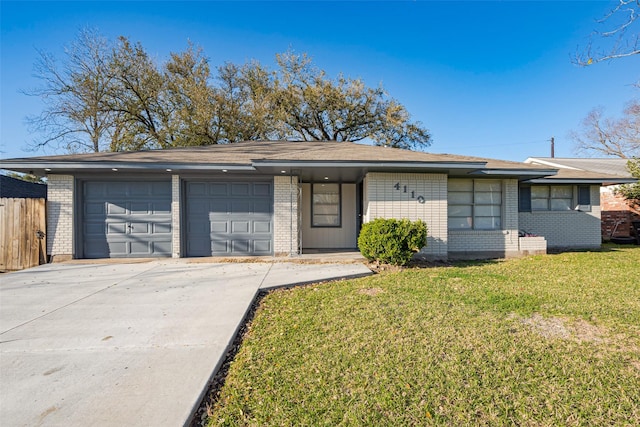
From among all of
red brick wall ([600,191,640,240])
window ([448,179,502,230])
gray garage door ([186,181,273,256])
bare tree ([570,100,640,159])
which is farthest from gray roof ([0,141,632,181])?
bare tree ([570,100,640,159])

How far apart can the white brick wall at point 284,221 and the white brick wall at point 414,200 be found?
209 cm

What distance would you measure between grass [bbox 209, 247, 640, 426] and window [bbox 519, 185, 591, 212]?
19.7ft

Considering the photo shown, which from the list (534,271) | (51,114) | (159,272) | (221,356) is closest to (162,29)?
(51,114)

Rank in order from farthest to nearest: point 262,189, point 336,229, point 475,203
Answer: point 336,229 < point 475,203 < point 262,189

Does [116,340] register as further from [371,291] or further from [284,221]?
[284,221]

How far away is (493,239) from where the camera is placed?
27.9 ft

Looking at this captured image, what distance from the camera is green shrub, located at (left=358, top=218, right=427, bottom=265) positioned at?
6.57 m

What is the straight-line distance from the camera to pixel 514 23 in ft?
34.0

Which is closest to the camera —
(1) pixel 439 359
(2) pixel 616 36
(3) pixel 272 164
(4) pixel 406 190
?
(1) pixel 439 359

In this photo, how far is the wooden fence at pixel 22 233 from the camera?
23.6ft

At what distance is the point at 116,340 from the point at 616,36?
8.22 metres

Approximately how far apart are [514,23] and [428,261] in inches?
372

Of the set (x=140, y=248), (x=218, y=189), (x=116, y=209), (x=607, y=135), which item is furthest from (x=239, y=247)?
(x=607, y=135)

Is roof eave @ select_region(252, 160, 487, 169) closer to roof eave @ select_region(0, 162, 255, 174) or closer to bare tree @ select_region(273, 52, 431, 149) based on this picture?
roof eave @ select_region(0, 162, 255, 174)
